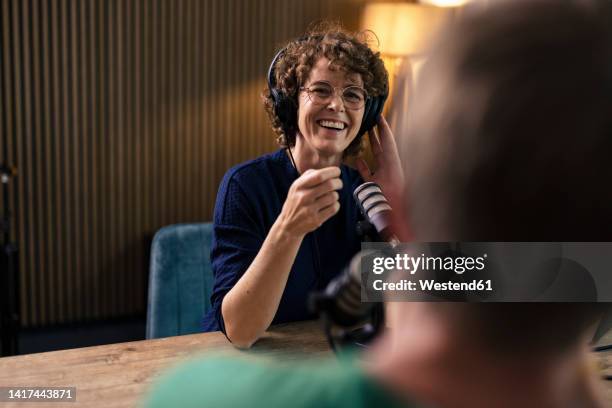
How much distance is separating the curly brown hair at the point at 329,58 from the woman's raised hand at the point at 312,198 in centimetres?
57

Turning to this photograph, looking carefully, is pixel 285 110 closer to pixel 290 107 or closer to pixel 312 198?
→ pixel 290 107

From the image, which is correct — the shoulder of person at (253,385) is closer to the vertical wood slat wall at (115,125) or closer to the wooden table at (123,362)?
the wooden table at (123,362)

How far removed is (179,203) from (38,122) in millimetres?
848

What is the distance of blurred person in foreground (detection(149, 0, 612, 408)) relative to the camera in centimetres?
41

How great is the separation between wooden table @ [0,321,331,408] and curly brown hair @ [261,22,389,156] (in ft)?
2.08

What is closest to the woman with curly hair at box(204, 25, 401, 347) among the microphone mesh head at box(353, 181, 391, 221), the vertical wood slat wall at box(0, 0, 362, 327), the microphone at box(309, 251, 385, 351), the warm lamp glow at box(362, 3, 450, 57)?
the microphone mesh head at box(353, 181, 391, 221)

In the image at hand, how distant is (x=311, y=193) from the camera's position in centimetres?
124

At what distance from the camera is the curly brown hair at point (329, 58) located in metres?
1.73

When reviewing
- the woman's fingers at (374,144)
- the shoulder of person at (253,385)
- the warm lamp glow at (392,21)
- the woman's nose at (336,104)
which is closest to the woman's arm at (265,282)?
the woman's fingers at (374,144)

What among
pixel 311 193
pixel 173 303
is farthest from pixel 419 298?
pixel 173 303

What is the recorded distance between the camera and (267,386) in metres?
0.43

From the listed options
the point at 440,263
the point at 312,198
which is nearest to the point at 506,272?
the point at 440,263

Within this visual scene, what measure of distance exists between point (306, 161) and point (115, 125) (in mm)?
1903

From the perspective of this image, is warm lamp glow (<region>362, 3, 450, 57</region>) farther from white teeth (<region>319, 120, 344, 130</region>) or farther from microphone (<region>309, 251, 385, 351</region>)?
microphone (<region>309, 251, 385, 351</region>)
